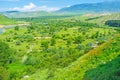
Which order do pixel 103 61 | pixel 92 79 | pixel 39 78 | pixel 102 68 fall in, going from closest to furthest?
pixel 92 79 < pixel 102 68 < pixel 103 61 < pixel 39 78

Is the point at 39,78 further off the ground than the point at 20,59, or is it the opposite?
the point at 39,78

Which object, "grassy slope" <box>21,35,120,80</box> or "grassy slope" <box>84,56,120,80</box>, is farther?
"grassy slope" <box>21,35,120,80</box>

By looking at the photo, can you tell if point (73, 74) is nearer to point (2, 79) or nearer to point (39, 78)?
point (39, 78)

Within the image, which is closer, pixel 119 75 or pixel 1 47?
pixel 119 75

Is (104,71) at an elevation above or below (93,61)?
above

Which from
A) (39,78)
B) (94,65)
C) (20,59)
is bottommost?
(20,59)

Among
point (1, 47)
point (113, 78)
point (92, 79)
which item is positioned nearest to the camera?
point (113, 78)

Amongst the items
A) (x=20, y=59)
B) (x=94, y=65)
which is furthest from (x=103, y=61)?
(x=20, y=59)

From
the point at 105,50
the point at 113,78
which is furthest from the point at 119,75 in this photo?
the point at 105,50

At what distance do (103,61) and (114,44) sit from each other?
374 centimetres

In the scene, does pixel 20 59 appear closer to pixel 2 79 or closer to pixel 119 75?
pixel 2 79

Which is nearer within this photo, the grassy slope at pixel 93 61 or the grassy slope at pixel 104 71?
the grassy slope at pixel 104 71

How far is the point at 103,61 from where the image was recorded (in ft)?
102

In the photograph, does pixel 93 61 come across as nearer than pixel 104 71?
No
